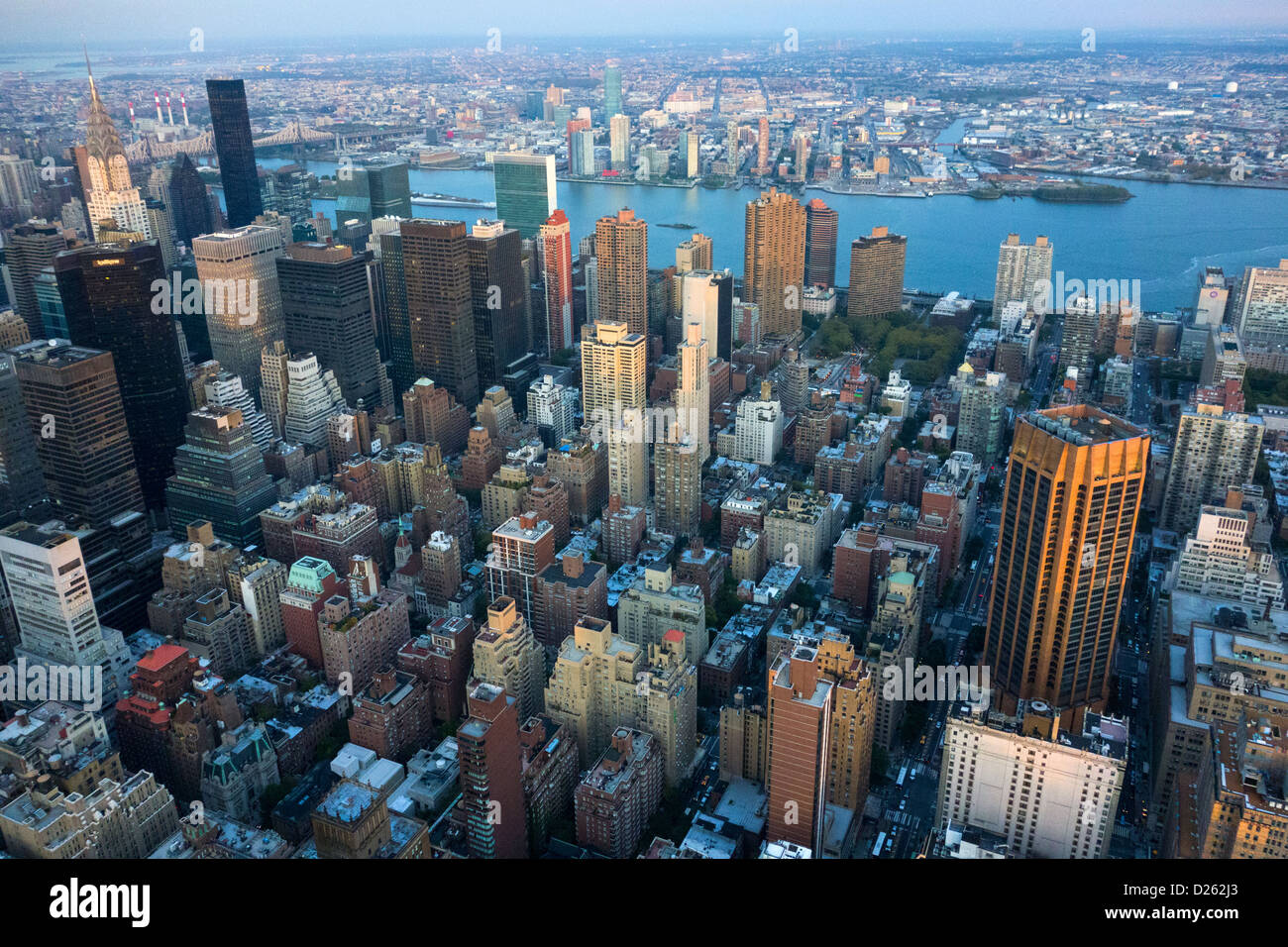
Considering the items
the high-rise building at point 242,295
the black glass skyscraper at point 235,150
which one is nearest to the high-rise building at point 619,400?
the high-rise building at point 242,295

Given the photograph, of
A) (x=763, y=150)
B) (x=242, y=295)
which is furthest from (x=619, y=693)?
(x=763, y=150)

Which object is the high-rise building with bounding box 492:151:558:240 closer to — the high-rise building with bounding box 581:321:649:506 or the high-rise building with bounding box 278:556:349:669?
the high-rise building with bounding box 581:321:649:506

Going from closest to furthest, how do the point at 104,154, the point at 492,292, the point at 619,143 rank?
the point at 492,292
the point at 104,154
the point at 619,143

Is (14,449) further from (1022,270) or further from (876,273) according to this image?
(1022,270)

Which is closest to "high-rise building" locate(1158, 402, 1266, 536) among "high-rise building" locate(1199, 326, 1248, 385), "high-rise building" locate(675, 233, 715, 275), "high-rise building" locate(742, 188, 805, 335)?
"high-rise building" locate(1199, 326, 1248, 385)

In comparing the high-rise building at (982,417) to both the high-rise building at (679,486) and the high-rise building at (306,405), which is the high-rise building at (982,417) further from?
the high-rise building at (306,405)
